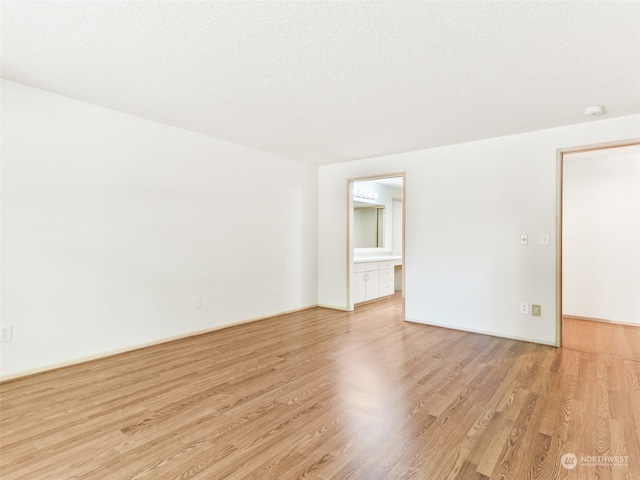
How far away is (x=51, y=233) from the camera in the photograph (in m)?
2.77

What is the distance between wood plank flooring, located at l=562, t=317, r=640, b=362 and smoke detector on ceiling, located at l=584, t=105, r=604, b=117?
2355mm

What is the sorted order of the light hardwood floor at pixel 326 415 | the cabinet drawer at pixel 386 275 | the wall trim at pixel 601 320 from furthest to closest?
the cabinet drawer at pixel 386 275
the wall trim at pixel 601 320
the light hardwood floor at pixel 326 415

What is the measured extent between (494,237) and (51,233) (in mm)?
4510

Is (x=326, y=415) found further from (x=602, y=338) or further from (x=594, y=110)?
(x=602, y=338)

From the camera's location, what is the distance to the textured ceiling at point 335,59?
5.78 feet

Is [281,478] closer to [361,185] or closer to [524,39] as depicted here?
[524,39]

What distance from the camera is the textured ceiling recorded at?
1.76 m

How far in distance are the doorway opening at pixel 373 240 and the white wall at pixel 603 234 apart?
270 centimetres

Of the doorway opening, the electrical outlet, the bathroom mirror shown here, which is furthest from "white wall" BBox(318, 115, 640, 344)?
the electrical outlet

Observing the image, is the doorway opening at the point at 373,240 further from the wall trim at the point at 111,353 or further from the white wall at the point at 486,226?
the wall trim at the point at 111,353

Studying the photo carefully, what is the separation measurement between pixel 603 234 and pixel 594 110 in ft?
7.88

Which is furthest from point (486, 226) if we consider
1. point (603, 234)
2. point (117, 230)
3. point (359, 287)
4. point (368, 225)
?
point (117, 230)

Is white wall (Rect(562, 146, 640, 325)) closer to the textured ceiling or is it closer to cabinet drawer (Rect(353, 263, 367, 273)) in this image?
the textured ceiling

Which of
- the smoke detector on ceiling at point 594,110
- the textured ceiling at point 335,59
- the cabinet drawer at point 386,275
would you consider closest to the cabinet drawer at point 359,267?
the cabinet drawer at point 386,275
